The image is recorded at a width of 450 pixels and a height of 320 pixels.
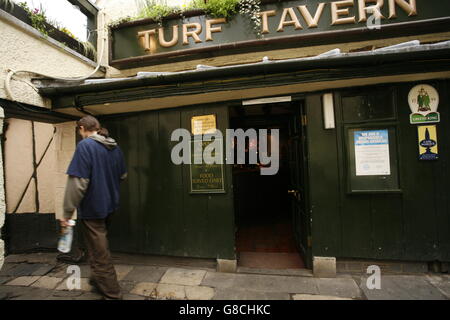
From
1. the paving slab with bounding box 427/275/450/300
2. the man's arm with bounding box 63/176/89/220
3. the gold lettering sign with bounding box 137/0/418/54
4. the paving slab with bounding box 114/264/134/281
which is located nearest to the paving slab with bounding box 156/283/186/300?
the paving slab with bounding box 114/264/134/281

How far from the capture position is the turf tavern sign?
350 centimetres

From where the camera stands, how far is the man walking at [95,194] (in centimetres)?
240

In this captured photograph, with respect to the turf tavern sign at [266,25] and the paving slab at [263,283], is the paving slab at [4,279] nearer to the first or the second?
the paving slab at [263,283]

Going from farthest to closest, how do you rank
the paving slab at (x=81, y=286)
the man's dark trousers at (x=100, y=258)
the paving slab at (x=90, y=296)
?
the paving slab at (x=81, y=286), the paving slab at (x=90, y=296), the man's dark trousers at (x=100, y=258)

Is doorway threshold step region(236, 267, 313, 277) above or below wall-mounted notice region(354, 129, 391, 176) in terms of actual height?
below

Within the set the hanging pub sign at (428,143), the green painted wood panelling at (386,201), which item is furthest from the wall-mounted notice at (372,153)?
the hanging pub sign at (428,143)

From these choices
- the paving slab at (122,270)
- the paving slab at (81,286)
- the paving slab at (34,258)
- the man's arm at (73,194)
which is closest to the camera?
the man's arm at (73,194)

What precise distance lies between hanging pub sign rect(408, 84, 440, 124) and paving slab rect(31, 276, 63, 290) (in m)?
6.28

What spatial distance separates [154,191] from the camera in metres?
3.79

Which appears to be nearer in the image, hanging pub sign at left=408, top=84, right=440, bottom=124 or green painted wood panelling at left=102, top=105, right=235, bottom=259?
hanging pub sign at left=408, top=84, right=440, bottom=124

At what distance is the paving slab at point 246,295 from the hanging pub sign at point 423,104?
3.35m

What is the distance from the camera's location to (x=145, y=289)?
298 centimetres

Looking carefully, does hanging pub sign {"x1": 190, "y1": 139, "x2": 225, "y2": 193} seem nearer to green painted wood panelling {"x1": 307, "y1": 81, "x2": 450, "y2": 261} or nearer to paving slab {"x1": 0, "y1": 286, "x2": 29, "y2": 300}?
green painted wood panelling {"x1": 307, "y1": 81, "x2": 450, "y2": 261}
